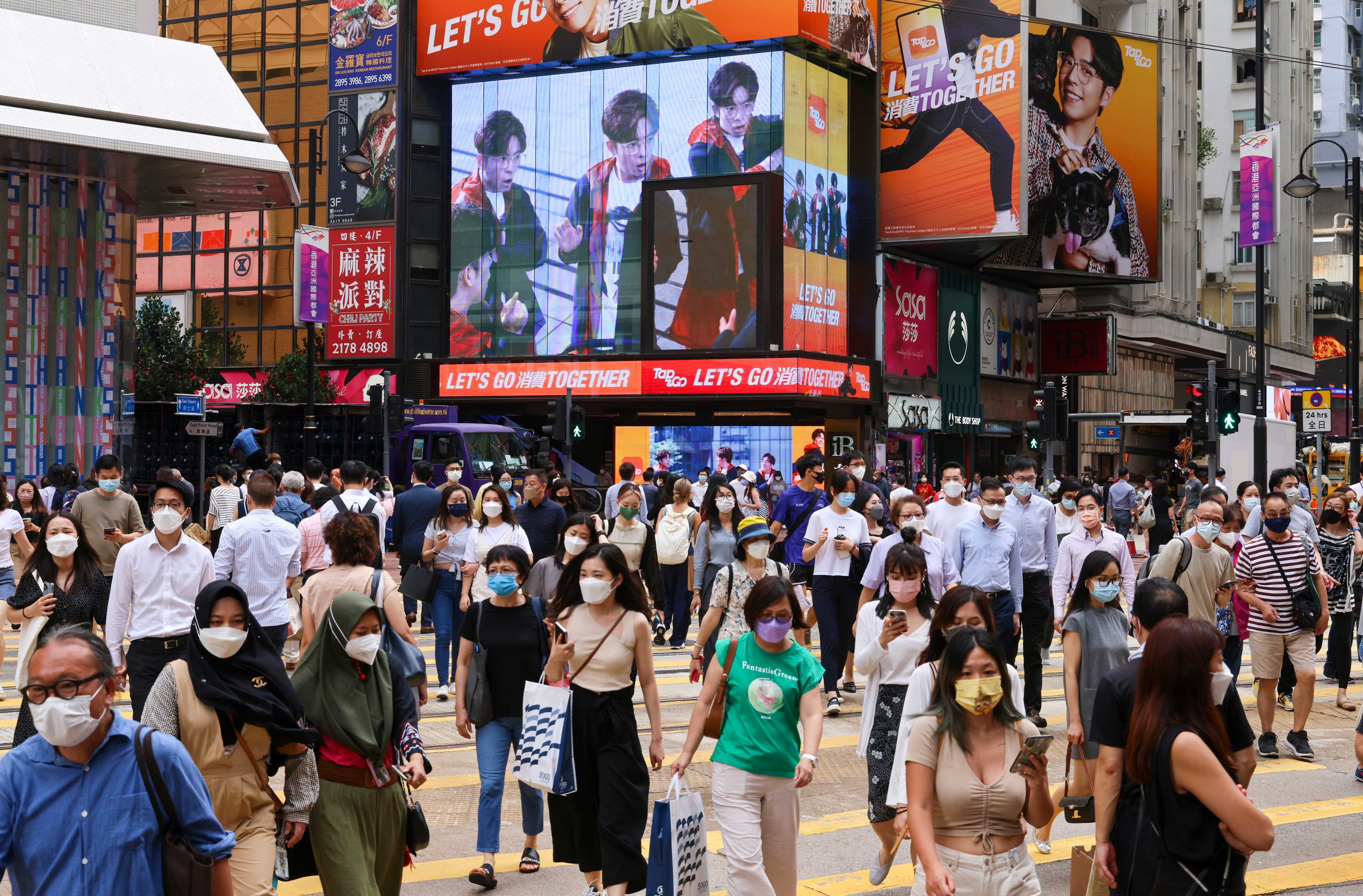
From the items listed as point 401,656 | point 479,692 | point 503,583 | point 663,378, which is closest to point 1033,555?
point 503,583

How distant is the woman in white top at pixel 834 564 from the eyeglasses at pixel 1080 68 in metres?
34.2

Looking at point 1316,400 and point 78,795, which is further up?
point 1316,400

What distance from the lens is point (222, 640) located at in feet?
15.7

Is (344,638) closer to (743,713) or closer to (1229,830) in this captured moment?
(743,713)

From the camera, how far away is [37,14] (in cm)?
1867

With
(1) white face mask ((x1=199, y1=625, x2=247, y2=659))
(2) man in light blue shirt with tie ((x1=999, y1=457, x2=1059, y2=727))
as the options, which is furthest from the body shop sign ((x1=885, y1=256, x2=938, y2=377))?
(1) white face mask ((x1=199, y1=625, x2=247, y2=659))

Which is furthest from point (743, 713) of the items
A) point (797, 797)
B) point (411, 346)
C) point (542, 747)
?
point (411, 346)

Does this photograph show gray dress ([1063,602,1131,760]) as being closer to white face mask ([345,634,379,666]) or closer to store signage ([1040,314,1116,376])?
white face mask ([345,634,379,666])

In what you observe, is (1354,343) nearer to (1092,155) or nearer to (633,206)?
(1092,155)

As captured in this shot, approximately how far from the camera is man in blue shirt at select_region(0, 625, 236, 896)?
354 centimetres

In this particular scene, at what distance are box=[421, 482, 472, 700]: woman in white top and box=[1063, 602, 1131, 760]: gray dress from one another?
602 centimetres

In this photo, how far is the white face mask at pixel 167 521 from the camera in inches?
314

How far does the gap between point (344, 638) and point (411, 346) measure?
126 feet

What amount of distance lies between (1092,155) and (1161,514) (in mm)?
23131
